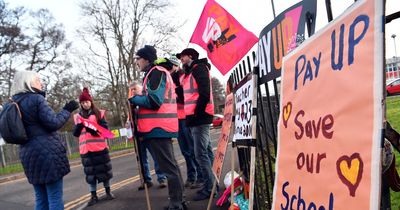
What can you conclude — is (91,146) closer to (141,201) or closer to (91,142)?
(91,142)

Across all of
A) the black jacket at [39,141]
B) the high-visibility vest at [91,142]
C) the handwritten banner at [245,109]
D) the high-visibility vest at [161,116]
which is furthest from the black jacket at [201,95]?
the black jacket at [39,141]

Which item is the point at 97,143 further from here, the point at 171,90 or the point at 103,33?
the point at 103,33

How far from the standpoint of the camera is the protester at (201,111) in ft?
15.9

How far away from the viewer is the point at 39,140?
386 centimetres

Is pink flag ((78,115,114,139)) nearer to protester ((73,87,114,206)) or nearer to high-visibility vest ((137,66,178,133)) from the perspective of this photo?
protester ((73,87,114,206))

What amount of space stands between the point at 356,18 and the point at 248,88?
1811 millimetres

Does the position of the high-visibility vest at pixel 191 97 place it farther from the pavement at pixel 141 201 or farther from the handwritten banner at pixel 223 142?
the pavement at pixel 141 201

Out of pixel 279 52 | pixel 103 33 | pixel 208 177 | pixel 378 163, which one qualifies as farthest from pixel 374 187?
pixel 103 33

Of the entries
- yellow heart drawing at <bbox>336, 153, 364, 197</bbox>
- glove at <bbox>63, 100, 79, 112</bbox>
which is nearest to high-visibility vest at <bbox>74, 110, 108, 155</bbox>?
glove at <bbox>63, 100, 79, 112</bbox>

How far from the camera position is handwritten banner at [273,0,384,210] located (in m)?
1.32

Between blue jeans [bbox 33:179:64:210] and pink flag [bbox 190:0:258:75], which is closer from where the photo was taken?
blue jeans [bbox 33:179:64:210]

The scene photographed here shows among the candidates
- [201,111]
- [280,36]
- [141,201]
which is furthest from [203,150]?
[280,36]

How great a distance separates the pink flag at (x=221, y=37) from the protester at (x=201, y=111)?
0.25 meters

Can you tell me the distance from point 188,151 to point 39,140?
2.71 m
